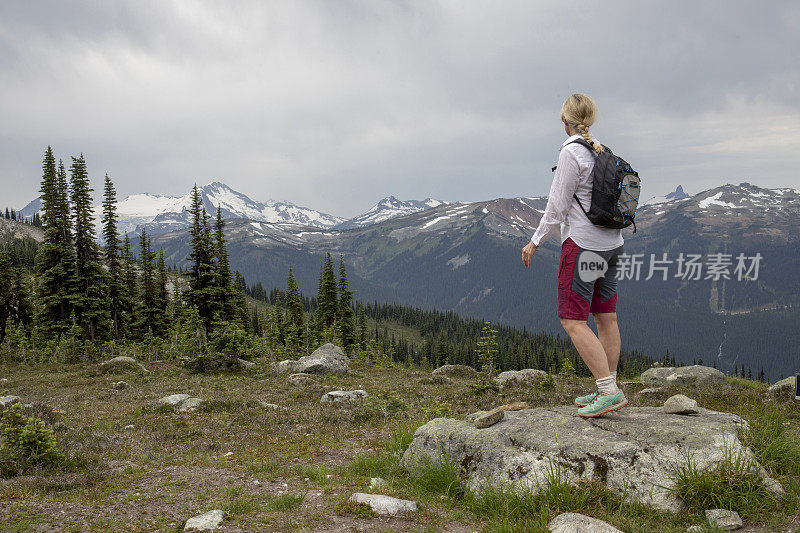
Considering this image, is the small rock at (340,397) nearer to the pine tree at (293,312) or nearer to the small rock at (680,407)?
the small rock at (680,407)

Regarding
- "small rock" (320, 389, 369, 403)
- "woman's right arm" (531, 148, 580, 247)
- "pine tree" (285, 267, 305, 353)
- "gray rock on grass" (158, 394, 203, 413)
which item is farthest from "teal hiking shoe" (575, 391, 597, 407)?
"pine tree" (285, 267, 305, 353)

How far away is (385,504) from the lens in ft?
17.6

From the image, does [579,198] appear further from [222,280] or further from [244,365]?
[222,280]

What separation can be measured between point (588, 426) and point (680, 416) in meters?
1.65

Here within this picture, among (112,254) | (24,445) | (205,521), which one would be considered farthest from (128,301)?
(205,521)

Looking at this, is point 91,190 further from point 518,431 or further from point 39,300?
point 518,431

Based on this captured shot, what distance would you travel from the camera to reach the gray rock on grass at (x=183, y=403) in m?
14.3

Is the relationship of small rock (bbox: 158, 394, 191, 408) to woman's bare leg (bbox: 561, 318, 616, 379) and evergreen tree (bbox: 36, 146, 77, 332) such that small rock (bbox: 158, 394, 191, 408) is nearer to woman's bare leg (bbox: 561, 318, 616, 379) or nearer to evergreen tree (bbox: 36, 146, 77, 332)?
woman's bare leg (bbox: 561, 318, 616, 379)

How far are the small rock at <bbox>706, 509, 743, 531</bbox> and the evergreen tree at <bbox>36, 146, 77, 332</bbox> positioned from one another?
1923 inches

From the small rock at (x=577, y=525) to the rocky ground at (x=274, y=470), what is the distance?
181 millimetres

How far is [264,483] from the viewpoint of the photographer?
22.4 ft

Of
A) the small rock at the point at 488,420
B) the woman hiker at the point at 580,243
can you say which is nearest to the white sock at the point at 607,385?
the woman hiker at the point at 580,243

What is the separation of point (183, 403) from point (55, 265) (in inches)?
1420

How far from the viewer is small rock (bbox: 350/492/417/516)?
5.27 meters
